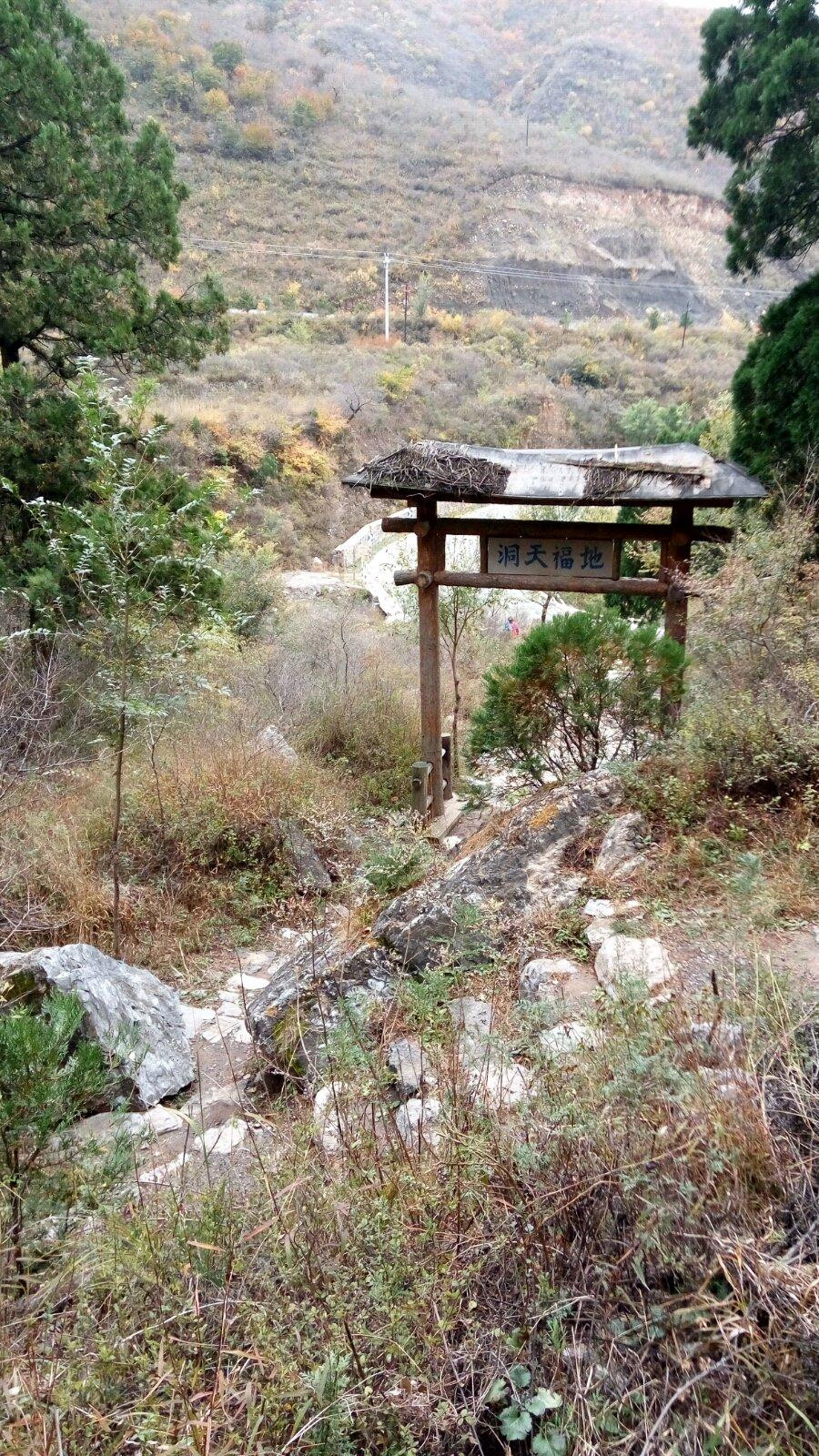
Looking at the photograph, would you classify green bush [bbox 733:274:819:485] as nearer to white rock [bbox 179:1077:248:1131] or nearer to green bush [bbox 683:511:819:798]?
green bush [bbox 683:511:819:798]

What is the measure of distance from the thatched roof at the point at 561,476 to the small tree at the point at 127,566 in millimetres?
1543

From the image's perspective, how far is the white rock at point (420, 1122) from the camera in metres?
1.93

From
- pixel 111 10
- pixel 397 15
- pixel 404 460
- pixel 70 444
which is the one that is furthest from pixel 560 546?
pixel 397 15

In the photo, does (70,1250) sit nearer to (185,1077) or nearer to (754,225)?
(185,1077)

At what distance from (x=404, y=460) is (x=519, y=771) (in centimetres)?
246

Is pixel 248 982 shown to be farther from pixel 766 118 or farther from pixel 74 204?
pixel 766 118

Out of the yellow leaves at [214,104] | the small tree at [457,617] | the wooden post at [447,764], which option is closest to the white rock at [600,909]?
the wooden post at [447,764]

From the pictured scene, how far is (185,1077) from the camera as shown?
12.6 ft

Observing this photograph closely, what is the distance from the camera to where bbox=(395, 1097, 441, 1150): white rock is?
193 cm

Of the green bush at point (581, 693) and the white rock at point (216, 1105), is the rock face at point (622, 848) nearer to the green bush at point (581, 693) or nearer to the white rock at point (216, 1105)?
the green bush at point (581, 693)

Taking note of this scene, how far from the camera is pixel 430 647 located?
7.02 metres

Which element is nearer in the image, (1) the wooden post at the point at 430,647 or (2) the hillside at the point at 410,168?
(1) the wooden post at the point at 430,647

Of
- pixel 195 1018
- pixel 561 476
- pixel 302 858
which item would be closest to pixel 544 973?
pixel 195 1018

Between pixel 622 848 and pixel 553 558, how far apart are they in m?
3.14
